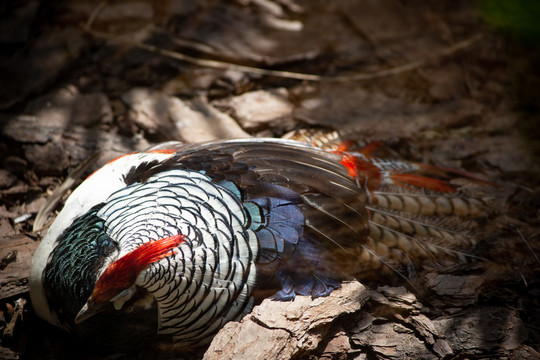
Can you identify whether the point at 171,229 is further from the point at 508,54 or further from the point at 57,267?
the point at 508,54

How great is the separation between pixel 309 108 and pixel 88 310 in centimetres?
220

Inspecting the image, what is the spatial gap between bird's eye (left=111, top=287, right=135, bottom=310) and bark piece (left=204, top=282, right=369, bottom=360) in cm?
39

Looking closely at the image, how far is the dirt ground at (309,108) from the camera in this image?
7.04 feet

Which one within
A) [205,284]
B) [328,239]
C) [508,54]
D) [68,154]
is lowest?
[68,154]

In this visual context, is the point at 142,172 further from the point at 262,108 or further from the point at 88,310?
the point at 262,108

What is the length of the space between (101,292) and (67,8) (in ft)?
9.76

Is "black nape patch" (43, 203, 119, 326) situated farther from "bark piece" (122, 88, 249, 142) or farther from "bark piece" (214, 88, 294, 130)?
"bark piece" (214, 88, 294, 130)

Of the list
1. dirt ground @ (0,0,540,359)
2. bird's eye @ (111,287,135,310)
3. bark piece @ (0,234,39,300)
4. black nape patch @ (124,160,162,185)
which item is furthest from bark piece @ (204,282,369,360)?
bark piece @ (0,234,39,300)

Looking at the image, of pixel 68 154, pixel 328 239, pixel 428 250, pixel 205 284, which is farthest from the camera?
pixel 68 154

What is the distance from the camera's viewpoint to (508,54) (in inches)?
148

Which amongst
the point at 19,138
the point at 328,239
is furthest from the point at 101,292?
the point at 19,138

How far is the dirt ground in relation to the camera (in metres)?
2.15

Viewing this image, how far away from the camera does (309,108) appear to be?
3465 millimetres

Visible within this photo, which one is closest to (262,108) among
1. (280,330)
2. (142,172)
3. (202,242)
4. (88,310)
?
(142,172)
